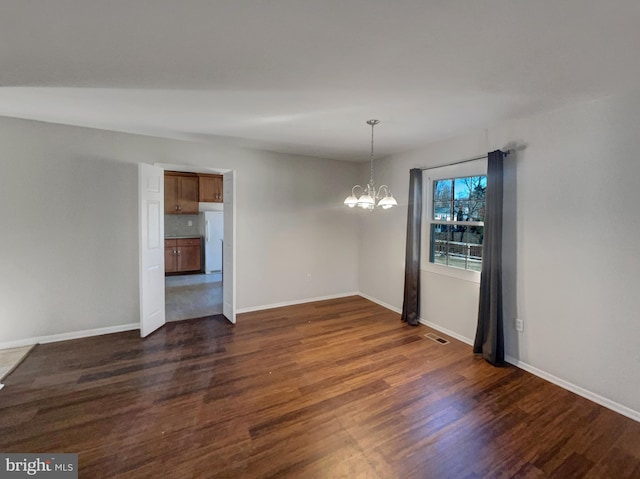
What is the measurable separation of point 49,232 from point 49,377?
5.41 feet

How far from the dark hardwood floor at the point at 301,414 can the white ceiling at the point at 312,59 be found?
8.37 feet

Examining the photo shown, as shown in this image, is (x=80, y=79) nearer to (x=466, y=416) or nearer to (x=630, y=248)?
(x=466, y=416)

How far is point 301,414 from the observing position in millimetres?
2191

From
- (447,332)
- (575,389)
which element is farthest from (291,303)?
(575,389)

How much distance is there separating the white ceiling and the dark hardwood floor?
8.37 ft

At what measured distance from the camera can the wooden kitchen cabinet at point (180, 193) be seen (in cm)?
618

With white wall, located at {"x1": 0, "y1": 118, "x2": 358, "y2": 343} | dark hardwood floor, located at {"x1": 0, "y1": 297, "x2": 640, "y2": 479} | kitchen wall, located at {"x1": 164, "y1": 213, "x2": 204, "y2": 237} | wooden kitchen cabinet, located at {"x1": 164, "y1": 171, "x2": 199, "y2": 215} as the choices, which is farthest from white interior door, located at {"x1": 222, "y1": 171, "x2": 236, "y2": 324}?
kitchen wall, located at {"x1": 164, "y1": 213, "x2": 204, "y2": 237}

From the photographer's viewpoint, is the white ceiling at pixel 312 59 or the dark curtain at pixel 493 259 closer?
the white ceiling at pixel 312 59

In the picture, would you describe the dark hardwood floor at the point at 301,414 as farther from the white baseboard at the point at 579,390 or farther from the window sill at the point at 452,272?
the window sill at the point at 452,272

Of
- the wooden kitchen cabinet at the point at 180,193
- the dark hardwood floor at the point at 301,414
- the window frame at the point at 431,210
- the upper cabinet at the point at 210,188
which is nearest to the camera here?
A: the dark hardwood floor at the point at 301,414

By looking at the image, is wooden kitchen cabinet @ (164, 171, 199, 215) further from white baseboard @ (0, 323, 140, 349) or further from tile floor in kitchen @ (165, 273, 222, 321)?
white baseboard @ (0, 323, 140, 349)

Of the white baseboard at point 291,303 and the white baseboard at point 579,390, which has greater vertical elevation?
the white baseboard at point 291,303

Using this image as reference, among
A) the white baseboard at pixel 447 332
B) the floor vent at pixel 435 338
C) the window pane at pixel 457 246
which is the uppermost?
the window pane at pixel 457 246

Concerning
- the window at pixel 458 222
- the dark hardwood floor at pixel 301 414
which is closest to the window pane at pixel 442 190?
the window at pixel 458 222
